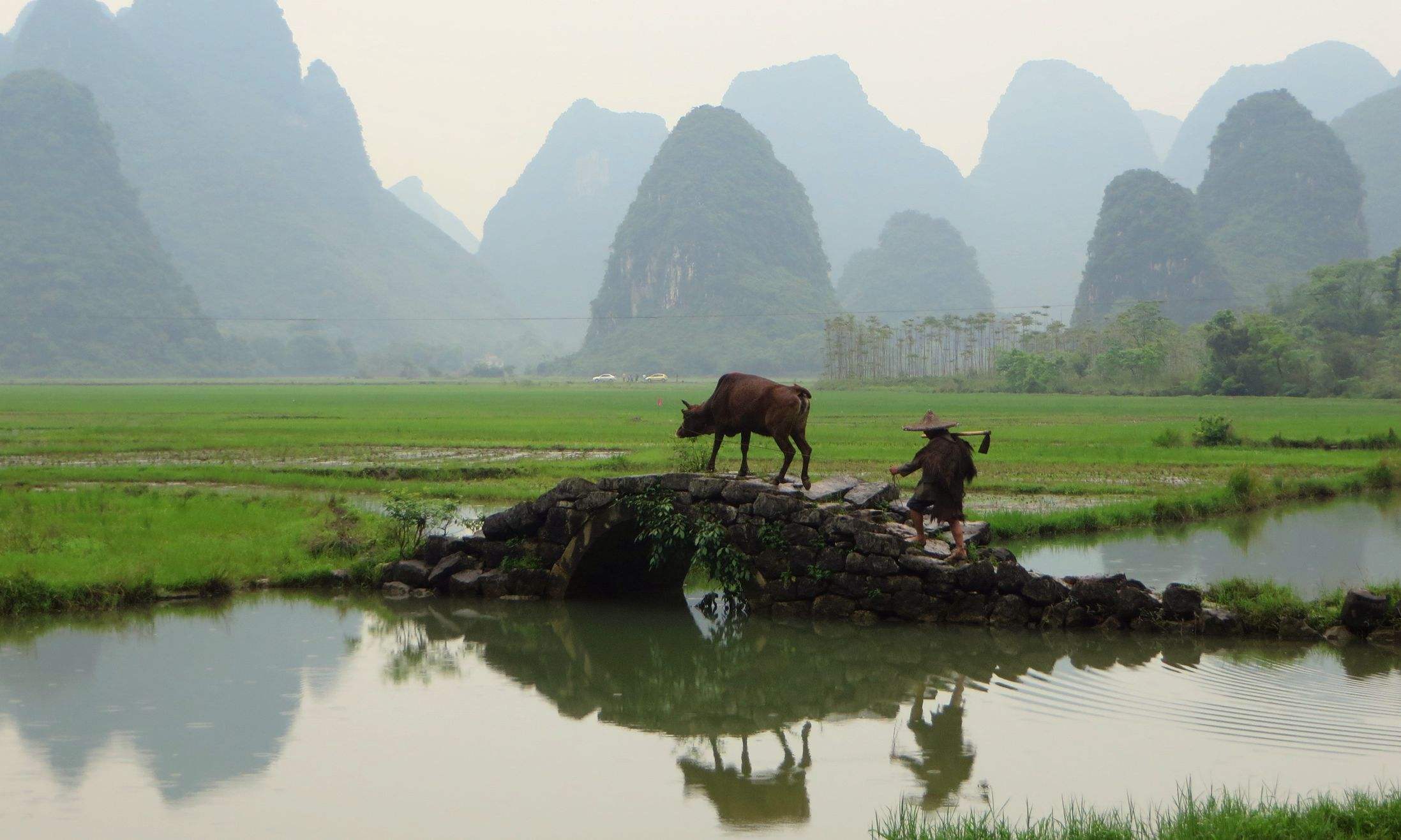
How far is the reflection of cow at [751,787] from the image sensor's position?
5.43 meters

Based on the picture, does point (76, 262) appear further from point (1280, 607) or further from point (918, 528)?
point (1280, 607)

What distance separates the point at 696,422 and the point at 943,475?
223cm

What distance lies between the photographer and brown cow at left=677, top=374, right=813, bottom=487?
30.2ft

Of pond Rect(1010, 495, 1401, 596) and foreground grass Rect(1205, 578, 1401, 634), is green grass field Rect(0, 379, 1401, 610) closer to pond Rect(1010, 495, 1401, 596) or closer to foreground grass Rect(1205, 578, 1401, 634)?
pond Rect(1010, 495, 1401, 596)

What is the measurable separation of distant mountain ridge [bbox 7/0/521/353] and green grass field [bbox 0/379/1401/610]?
11698cm

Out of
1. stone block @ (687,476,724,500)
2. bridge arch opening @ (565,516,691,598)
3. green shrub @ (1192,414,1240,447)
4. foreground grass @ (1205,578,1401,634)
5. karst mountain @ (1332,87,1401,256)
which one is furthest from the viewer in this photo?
karst mountain @ (1332,87,1401,256)

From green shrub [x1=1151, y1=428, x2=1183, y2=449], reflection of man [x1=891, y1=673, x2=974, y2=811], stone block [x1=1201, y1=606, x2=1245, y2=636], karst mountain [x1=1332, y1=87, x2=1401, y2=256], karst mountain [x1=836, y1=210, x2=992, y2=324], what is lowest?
reflection of man [x1=891, y1=673, x2=974, y2=811]

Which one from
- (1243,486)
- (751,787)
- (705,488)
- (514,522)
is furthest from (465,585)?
(1243,486)

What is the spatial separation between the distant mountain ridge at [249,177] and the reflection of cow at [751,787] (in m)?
144

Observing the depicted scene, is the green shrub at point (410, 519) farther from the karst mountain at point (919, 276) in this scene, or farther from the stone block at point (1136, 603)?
the karst mountain at point (919, 276)

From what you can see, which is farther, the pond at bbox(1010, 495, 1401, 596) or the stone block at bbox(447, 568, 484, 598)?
the pond at bbox(1010, 495, 1401, 596)

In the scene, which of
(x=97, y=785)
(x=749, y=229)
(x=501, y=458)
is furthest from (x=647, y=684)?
(x=749, y=229)

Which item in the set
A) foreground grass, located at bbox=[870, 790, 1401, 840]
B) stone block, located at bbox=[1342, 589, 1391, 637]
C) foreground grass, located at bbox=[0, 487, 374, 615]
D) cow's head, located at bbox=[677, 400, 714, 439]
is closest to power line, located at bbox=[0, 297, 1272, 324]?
foreground grass, located at bbox=[0, 487, 374, 615]

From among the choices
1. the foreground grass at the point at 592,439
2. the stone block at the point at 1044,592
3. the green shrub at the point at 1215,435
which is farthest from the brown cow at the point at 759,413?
the green shrub at the point at 1215,435
